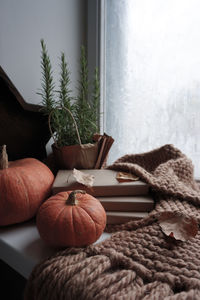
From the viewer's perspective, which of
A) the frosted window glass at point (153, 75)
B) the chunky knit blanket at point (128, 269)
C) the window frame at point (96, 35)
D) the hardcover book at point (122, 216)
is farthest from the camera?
the window frame at point (96, 35)

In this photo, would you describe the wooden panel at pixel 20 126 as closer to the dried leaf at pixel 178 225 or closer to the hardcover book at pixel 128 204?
the hardcover book at pixel 128 204

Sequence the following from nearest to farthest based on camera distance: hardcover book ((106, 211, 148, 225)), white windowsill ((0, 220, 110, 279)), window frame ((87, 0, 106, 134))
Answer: white windowsill ((0, 220, 110, 279)), hardcover book ((106, 211, 148, 225)), window frame ((87, 0, 106, 134))

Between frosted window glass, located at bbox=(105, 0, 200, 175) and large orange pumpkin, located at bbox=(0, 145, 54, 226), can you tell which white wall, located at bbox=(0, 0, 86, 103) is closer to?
frosted window glass, located at bbox=(105, 0, 200, 175)

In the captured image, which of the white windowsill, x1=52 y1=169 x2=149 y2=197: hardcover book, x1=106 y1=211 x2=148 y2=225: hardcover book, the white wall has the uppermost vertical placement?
the white wall

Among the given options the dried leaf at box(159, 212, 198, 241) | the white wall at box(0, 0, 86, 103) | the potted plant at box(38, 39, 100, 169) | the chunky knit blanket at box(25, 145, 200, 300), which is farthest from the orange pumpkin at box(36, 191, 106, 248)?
the white wall at box(0, 0, 86, 103)

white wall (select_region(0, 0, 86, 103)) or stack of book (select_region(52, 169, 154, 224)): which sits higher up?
white wall (select_region(0, 0, 86, 103))

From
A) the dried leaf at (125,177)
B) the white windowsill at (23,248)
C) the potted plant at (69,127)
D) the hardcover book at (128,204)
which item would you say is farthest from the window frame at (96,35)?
the white windowsill at (23,248)

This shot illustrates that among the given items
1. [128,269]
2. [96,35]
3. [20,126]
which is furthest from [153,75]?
[128,269]

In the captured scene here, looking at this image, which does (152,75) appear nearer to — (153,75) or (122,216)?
(153,75)

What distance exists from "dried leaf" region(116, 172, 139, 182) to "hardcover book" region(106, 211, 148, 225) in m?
0.10

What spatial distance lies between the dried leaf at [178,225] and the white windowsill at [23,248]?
135mm

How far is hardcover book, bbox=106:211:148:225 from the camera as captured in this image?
23.2 inches

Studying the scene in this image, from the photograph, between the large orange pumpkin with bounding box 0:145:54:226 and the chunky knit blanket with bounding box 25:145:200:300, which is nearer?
the chunky knit blanket with bounding box 25:145:200:300

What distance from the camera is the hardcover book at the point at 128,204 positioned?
61 cm
